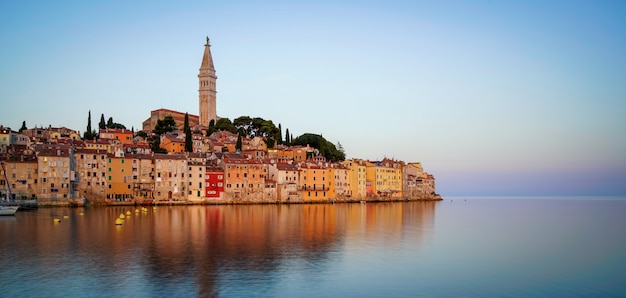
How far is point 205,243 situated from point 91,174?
34.4 metres

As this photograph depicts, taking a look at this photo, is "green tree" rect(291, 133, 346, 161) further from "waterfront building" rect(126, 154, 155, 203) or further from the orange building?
"waterfront building" rect(126, 154, 155, 203)

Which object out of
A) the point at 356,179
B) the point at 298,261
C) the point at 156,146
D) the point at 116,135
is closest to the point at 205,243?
the point at 298,261

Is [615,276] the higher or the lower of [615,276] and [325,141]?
the lower

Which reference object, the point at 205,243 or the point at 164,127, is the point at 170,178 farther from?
the point at 205,243

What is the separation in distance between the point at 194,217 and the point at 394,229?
1681 centimetres

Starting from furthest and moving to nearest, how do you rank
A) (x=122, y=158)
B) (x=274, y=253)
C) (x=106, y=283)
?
1. (x=122, y=158)
2. (x=274, y=253)
3. (x=106, y=283)

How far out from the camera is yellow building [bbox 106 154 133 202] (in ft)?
187

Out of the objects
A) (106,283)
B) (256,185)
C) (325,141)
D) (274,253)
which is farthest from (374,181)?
(106,283)

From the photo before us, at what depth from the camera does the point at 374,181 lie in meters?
80.9

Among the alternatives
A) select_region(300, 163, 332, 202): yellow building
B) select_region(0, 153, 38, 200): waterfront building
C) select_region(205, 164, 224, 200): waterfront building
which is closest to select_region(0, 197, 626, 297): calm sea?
select_region(0, 153, 38, 200): waterfront building

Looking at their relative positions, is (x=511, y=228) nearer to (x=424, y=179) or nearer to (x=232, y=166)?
(x=232, y=166)

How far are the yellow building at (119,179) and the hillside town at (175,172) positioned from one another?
0.33 feet

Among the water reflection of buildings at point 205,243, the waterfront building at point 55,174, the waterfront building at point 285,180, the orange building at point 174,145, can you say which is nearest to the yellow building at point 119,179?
the waterfront building at point 55,174

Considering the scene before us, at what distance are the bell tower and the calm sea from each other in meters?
71.0
